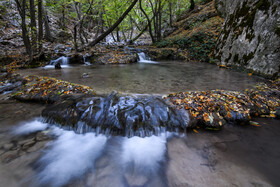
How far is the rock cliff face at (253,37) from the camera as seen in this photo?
493 cm

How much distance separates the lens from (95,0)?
421 inches

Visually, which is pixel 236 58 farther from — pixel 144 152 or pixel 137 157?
pixel 137 157

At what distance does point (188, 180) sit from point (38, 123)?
339 centimetres

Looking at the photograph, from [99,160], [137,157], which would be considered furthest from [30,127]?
[137,157]

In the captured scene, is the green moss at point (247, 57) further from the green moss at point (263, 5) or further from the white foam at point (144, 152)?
the white foam at point (144, 152)

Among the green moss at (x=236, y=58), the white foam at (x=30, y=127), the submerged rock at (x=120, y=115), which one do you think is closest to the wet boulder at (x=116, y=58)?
the green moss at (x=236, y=58)

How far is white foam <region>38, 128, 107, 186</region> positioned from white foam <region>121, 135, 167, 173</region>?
513mm

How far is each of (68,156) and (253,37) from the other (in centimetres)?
821

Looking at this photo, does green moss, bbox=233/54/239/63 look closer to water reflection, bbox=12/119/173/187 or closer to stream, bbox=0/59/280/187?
stream, bbox=0/59/280/187

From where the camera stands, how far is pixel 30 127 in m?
2.95

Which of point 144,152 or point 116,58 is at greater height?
point 116,58

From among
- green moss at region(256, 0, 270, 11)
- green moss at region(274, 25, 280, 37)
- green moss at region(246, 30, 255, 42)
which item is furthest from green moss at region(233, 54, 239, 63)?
green moss at region(256, 0, 270, 11)

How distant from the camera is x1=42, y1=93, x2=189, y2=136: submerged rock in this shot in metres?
2.80

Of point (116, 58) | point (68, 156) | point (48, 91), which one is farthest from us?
point (116, 58)
